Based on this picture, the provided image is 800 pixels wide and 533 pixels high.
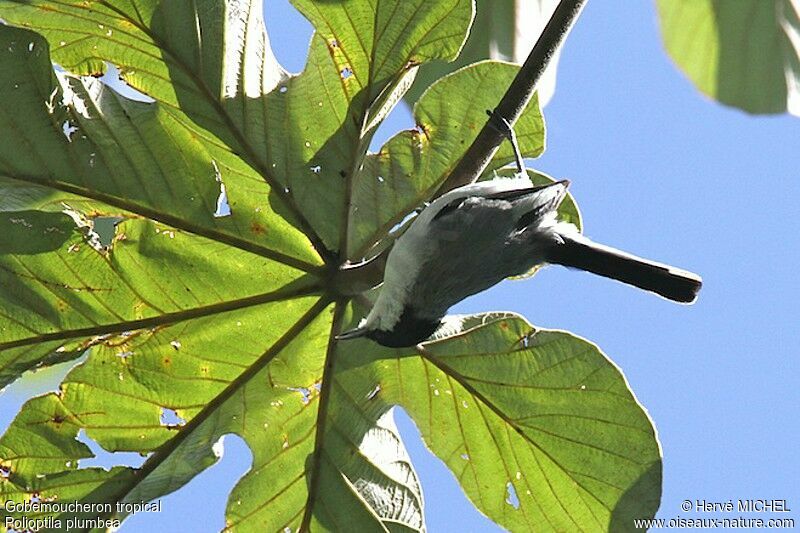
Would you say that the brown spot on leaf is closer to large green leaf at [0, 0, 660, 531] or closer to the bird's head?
large green leaf at [0, 0, 660, 531]

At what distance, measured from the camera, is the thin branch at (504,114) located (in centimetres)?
195

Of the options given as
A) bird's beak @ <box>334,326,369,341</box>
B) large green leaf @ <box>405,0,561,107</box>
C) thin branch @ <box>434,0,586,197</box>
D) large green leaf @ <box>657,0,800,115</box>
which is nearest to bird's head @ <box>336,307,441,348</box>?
bird's beak @ <box>334,326,369,341</box>

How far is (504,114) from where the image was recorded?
79.3 inches

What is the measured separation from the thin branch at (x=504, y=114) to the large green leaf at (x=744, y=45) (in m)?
1.26

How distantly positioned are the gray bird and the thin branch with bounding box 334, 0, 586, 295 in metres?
0.03

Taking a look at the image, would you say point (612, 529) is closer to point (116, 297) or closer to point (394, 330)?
point (394, 330)

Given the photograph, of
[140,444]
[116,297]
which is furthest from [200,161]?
[140,444]

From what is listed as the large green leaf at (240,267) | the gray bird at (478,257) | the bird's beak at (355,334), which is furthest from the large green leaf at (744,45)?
the bird's beak at (355,334)

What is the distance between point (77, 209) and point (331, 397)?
71 centimetres

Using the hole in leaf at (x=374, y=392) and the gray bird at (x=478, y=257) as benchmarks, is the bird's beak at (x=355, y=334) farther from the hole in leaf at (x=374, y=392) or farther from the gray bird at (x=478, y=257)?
the hole in leaf at (x=374, y=392)

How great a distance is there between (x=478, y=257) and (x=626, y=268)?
0.36m

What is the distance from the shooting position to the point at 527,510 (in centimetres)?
235

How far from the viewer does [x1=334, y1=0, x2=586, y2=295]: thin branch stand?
1.95 m

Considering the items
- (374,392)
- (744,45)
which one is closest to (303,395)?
(374,392)
